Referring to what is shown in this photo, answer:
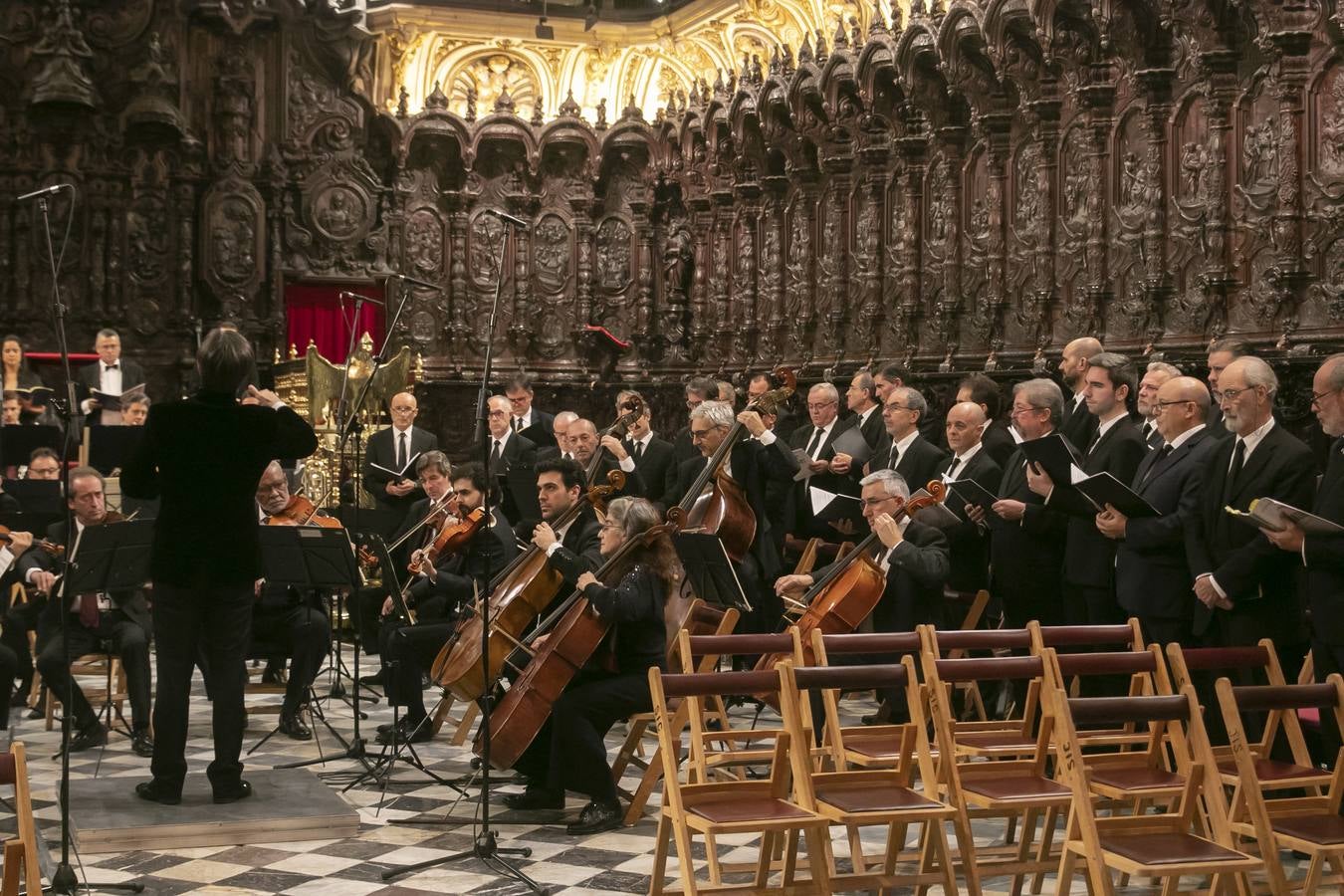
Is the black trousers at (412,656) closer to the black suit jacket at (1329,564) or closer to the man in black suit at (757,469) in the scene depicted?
the man in black suit at (757,469)

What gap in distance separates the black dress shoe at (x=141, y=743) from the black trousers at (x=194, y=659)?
1.55 m

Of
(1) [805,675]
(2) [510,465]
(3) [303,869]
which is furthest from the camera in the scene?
(2) [510,465]

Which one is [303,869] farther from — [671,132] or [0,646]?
[671,132]

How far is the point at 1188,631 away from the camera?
6949 millimetres

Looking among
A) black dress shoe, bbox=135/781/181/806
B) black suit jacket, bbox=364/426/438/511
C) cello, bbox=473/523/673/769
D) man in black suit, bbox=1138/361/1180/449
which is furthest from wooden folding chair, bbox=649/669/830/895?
black suit jacket, bbox=364/426/438/511

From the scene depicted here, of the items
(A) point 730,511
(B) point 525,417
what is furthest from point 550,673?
(B) point 525,417

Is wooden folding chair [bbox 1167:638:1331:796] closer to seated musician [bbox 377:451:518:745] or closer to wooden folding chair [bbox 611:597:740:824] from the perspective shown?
wooden folding chair [bbox 611:597:740:824]

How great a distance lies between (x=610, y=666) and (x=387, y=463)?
15.9 feet

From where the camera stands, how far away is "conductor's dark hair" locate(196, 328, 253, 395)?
21.1 feet

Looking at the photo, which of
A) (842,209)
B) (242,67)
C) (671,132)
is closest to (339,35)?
(242,67)

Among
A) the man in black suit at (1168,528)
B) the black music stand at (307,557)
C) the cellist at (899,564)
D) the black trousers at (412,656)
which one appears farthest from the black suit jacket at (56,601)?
the man in black suit at (1168,528)

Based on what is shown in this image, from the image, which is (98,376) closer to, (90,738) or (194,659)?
(90,738)

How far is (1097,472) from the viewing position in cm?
745

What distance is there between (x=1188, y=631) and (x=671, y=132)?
1199 cm
